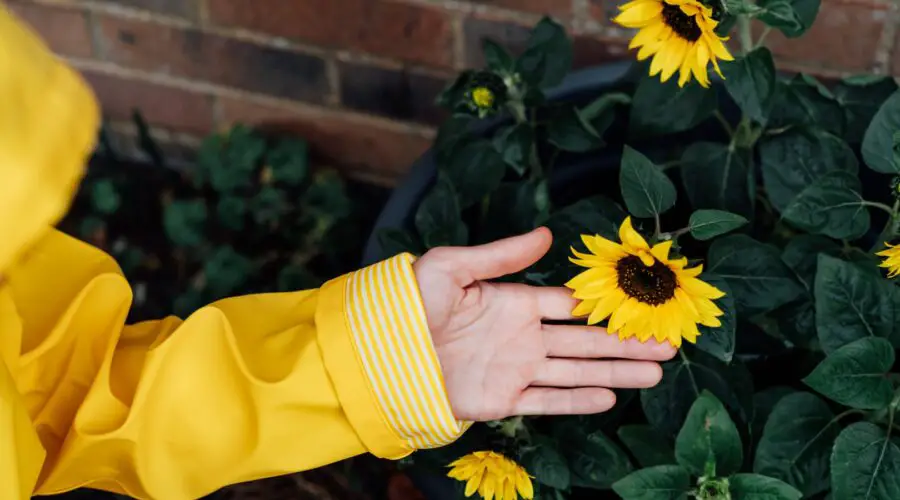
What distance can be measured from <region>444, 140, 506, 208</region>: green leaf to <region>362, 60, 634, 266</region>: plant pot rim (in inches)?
2.8

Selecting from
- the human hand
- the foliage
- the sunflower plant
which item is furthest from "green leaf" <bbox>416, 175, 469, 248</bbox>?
the foliage

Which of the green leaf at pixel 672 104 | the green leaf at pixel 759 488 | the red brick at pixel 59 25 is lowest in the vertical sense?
the red brick at pixel 59 25

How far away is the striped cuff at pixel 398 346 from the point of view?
0.84 metres

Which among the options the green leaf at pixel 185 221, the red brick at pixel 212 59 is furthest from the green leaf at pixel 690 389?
the green leaf at pixel 185 221

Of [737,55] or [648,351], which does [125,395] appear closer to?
[648,351]

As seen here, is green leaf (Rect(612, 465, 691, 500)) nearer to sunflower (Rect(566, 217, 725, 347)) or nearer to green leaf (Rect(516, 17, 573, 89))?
sunflower (Rect(566, 217, 725, 347))

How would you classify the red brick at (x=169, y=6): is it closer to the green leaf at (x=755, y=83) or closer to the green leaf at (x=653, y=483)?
the green leaf at (x=755, y=83)

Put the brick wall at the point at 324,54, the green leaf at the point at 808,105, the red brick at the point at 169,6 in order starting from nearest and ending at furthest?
the green leaf at the point at 808,105 < the brick wall at the point at 324,54 < the red brick at the point at 169,6

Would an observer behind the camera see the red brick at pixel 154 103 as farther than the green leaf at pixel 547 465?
Yes

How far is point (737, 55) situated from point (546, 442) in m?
0.40

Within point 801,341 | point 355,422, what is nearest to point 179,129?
point 355,422

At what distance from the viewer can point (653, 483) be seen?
855 millimetres

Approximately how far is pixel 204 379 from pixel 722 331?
17.4 inches

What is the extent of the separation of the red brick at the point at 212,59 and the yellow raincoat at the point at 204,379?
0.61 m
